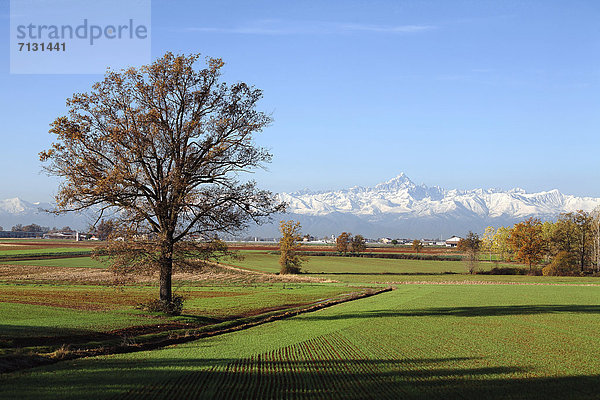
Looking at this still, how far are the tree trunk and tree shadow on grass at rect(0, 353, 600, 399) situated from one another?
35.1 ft

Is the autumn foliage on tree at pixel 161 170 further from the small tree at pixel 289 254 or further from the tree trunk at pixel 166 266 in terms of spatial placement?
the small tree at pixel 289 254

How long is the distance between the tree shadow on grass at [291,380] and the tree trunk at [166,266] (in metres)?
10.7

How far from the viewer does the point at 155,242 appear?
92.6 feet

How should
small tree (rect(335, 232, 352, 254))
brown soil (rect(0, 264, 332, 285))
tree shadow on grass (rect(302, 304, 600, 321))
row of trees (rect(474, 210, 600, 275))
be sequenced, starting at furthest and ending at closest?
1. small tree (rect(335, 232, 352, 254))
2. row of trees (rect(474, 210, 600, 275))
3. brown soil (rect(0, 264, 332, 285))
4. tree shadow on grass (rect(302, 304, 600, 321))

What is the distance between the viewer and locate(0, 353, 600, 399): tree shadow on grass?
1341cm

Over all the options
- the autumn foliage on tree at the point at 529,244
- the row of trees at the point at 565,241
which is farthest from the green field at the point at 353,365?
the row of trees at the point at 565,241

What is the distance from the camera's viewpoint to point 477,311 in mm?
36219

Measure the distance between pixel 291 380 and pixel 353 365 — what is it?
3131 mm

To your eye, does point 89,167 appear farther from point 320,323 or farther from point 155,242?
point 320,323

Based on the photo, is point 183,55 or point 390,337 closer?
point 390,337

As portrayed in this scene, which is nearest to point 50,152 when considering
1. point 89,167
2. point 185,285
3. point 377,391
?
point 89,167

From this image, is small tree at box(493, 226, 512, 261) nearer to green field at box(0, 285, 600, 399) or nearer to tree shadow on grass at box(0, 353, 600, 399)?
green field at box(0, 285, 600, 399)

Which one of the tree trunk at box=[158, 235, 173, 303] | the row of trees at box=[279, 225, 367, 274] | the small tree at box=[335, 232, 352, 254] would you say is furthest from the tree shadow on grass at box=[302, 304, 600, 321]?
the small tree at box=[335, 232, 352, 254]

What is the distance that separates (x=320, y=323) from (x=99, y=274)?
4895 centimetres
